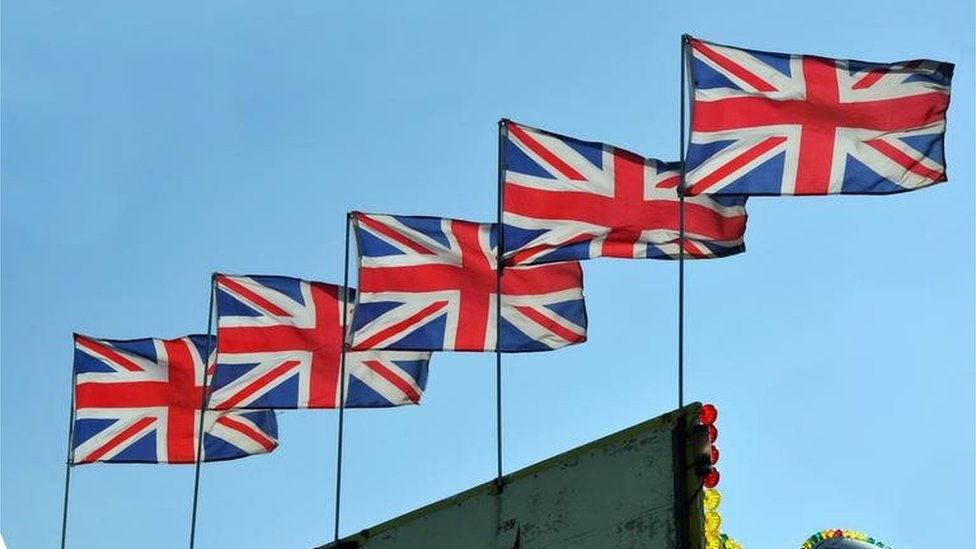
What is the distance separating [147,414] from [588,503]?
1143 cm

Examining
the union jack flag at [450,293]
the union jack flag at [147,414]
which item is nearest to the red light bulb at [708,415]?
the union jack flag at [450,293]

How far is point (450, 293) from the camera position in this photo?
25422 mm

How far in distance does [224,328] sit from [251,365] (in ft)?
2.43

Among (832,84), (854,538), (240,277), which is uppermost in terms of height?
(832,84)

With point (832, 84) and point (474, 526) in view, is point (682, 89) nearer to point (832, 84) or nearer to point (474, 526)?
→ point (832, 84)

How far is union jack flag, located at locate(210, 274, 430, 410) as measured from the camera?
1078 inches

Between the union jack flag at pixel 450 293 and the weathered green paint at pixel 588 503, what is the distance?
295 centimetres

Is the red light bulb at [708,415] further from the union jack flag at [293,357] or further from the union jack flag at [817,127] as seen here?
the union jack flag at [293,357]

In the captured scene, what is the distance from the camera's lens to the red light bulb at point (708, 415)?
61.4 feet

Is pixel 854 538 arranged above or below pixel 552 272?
below

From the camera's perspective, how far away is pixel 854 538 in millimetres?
26844

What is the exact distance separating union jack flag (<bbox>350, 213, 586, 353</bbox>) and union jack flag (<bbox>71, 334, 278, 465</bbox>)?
4.80 m

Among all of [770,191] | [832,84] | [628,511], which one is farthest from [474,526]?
[832,84]

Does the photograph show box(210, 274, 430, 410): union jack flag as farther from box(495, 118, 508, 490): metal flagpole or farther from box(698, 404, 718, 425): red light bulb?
box(698, 404, 718, 425): red light bulb
